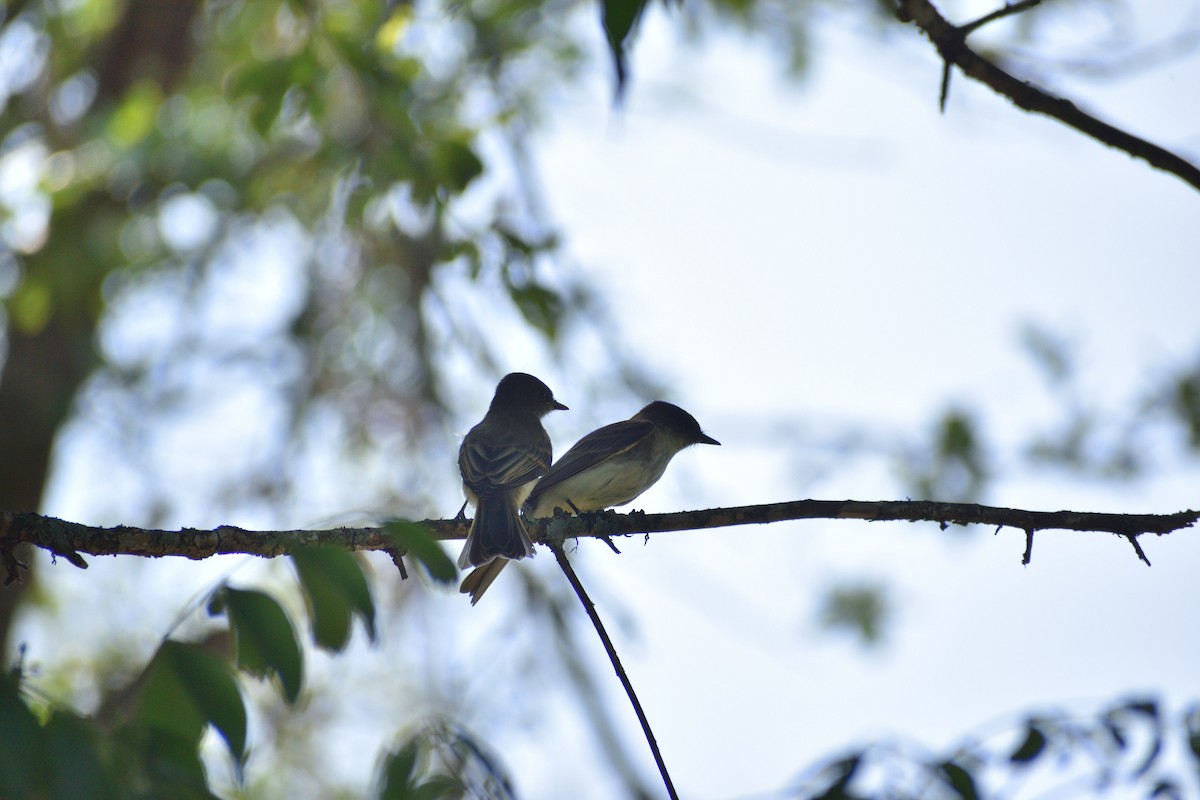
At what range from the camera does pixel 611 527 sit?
3703mm

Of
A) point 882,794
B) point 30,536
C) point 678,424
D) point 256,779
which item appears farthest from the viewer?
point 256,779

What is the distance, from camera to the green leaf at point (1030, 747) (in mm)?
2971

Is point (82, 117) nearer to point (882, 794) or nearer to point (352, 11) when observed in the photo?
point (352, 11)

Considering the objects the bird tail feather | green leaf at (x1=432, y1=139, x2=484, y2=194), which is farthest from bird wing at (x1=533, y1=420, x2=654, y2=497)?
green leaf at (x1=432, y1=139, x2=484, y2=194)

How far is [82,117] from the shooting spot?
9664 mm

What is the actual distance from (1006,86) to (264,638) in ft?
8.22

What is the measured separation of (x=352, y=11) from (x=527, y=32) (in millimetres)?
1166

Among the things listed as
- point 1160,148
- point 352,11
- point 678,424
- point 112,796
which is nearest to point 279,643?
point 112,796

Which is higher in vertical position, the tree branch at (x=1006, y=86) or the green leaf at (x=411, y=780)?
the tree branch at (x=1006, y=86)

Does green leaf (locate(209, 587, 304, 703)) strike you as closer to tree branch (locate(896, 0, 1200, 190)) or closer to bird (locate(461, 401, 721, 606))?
tree branch (locate(896, 0, 1200, 190))

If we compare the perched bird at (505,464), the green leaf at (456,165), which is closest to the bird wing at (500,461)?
the perched bird at (505,464)

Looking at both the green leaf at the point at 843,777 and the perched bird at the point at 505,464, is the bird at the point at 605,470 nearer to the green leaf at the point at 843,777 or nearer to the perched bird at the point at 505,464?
the perched bird at the point at 505,464

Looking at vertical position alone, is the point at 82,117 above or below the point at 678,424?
above

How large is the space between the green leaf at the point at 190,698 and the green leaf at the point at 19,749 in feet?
0.82
